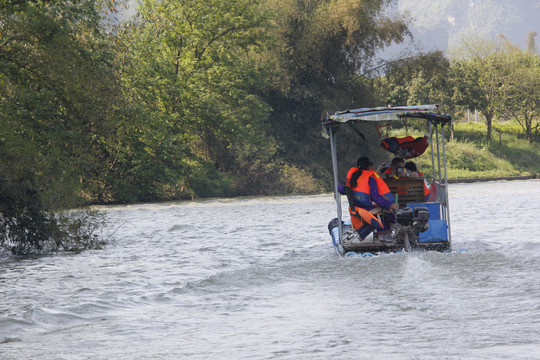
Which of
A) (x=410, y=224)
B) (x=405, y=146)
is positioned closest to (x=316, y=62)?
(x=405, y=146)

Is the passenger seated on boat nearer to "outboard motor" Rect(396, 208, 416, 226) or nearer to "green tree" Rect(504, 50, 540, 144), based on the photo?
"outboard motor" Rect(396, 208, 416, 226)

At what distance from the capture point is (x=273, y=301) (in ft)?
34.6

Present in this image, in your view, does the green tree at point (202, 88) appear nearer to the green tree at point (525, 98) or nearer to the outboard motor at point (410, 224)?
the outboard motor at point (410, 224)

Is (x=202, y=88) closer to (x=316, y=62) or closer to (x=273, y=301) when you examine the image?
(x=316, y=62)

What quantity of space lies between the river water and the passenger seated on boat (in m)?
0.87

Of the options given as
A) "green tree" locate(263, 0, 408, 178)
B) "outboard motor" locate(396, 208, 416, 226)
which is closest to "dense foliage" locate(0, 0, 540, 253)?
"green tree" locate(263, 0, 408, 178)

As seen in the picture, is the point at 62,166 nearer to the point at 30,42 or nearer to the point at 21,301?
the point at 30,42

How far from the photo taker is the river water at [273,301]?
7777 mm

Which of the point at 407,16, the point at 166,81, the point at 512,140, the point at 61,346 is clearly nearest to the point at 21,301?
the point at 61,346

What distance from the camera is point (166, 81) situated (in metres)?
37.8

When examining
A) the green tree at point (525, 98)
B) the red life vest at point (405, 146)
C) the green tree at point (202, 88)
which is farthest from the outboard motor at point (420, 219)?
the green tree at point (525, 98)

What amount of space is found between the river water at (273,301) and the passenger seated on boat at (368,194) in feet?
2.85

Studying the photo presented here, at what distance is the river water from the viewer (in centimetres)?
778

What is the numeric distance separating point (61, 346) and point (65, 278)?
572 centimetres
